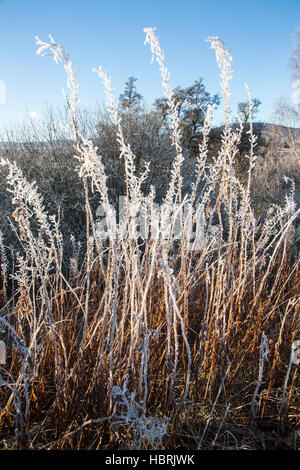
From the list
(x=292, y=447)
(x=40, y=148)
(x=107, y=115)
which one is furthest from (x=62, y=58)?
(x=107, y=115)

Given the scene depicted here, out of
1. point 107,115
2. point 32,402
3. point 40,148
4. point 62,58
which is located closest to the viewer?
point 62,58

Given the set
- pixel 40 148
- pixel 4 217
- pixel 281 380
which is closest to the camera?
pixel 281 380

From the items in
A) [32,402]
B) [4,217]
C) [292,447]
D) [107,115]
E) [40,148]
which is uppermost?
[107,115]

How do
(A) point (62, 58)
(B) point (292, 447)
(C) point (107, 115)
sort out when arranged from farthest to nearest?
(C) point (107, 115) < (B) point (292, 447) < (A) point (62, 58)

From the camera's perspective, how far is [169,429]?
116 centimetres

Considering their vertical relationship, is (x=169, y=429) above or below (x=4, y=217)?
below
